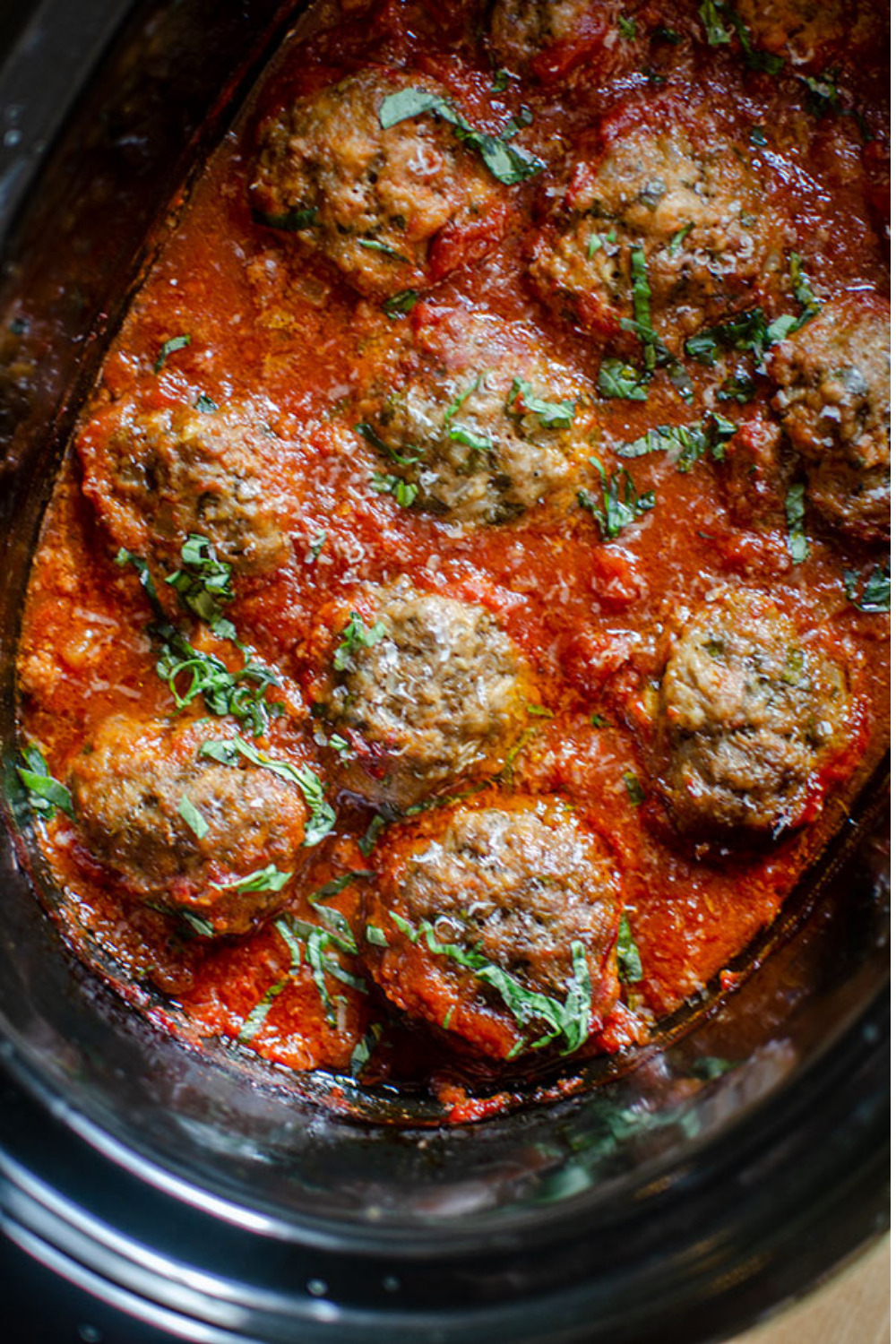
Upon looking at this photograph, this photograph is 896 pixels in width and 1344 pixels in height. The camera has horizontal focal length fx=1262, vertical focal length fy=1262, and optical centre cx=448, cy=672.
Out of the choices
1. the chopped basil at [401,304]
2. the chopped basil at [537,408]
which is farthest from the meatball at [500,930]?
the chopped basil at [401,304]

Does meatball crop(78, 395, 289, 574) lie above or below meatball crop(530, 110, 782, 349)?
below

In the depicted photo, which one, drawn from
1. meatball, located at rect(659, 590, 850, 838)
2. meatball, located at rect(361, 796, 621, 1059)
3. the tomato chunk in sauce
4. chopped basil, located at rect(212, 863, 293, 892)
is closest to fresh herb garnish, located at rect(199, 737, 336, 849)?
the tomato chunk in sauce

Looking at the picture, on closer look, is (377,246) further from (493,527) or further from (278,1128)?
(278,1128)

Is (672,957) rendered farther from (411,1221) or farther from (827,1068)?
(411,1221)

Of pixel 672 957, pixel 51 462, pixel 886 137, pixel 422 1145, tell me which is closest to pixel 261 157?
pixel 51 462

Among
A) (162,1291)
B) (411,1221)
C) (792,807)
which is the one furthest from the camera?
(792,807)

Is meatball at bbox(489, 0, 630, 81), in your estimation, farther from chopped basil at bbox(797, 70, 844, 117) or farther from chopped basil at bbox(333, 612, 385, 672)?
chopped basil at bbox(333, 612, 385, 672)
